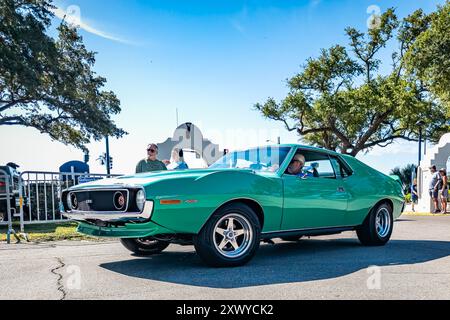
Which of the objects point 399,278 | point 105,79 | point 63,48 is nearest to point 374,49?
point 105,79

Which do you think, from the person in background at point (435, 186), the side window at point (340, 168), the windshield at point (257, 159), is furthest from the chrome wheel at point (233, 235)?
the person in background at point (435, 186)

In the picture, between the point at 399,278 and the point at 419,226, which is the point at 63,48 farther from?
the point at 399,278

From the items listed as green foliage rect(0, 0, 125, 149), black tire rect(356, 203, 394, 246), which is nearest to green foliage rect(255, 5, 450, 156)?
green foliage rect(0, 0, 125, 149)

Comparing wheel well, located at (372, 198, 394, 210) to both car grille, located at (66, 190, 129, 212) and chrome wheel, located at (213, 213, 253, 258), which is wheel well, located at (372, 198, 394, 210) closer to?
chrome wheel, located at (213, 213, 253, 258)

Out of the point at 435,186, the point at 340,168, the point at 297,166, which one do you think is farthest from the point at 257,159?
the point at 435,186

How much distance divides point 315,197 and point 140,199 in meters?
2.43

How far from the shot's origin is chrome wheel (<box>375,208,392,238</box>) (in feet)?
24.1

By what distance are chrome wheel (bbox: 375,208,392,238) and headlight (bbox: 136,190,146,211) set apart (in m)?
3.93

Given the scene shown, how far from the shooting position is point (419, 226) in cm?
1091

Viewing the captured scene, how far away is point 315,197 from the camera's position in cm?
632

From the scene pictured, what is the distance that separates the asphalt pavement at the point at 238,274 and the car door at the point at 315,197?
45 cm

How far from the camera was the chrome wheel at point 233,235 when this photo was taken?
5277mm

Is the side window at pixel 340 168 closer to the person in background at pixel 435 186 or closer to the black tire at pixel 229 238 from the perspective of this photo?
the black tire at pixel 229 238

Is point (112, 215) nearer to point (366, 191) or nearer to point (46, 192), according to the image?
point (366, 191)
